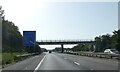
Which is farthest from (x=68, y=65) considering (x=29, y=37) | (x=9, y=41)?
Result: (x=9, y=41)

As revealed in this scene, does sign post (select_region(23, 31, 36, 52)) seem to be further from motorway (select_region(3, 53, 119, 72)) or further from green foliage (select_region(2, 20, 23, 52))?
motorway (select_region(3, 53, 119, 72))

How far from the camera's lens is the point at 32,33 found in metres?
66.4

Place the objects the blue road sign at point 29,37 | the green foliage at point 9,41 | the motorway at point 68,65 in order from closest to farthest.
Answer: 1. the motorway at point 68,65
2. the blue road sign at point 29,37
3. the green foliage at point 9,41

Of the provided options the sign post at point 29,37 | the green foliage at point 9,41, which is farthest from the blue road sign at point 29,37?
the green foliage at point 9,41

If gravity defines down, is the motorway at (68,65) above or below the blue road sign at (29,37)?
below

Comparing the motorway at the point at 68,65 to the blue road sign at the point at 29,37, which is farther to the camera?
the blue road sign at the point at 29,37

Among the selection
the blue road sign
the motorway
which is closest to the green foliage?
the blue road sign

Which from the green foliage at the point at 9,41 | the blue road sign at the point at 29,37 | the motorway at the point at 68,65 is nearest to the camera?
the motorway at the point at 68,65

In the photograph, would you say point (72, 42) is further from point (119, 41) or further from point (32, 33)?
point (32, 33)

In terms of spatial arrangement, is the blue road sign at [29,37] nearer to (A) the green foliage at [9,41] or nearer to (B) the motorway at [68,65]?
(A) the green foliage at [9,41]

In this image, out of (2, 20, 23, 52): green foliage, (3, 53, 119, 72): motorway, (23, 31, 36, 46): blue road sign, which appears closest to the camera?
(3, 53, 119, 72): motorway

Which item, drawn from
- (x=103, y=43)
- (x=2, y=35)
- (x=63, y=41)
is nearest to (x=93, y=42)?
(x=103, y=43)

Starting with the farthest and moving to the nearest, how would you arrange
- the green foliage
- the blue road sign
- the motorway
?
the green foliage
the blue road sign
the motorway

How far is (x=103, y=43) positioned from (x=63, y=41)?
19331mm
